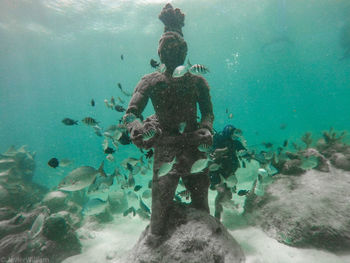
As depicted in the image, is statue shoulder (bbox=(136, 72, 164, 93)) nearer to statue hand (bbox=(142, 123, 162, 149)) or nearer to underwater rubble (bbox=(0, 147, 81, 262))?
statue hand (bbox=(142, 123, 162, 149))

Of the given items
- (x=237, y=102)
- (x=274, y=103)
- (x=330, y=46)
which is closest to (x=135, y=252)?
(x=330, y=46)

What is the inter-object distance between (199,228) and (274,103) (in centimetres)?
11309

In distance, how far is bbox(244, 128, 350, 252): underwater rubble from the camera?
4.07m

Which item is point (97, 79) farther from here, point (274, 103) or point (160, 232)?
point (274, 103)

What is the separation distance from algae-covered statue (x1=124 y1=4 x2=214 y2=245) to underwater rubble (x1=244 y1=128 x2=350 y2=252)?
2.21 meters

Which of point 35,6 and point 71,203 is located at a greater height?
point 35,6

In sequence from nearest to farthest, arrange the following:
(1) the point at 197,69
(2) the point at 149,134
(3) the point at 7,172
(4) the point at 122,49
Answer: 1. (2) the point at 149,134
2. (1) the point at 197,69
3. (3) the point at 7,172
4. (4) the point at 122,49

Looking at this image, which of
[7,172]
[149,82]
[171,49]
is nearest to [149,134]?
[149,82]

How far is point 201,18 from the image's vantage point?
30859mm

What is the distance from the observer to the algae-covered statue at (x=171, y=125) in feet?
11.6

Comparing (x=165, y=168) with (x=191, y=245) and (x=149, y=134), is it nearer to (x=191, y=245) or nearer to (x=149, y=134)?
(x=149, y=134)

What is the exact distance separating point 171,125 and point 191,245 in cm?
232

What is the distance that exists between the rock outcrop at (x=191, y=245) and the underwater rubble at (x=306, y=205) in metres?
1.73

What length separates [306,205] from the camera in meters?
4.71
